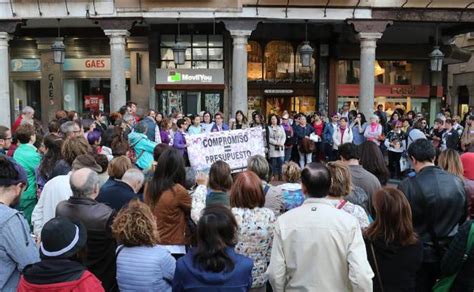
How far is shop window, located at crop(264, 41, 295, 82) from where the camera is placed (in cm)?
2258

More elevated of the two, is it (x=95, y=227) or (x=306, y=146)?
(x=95, y=227)

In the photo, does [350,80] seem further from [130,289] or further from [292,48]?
[130,289]

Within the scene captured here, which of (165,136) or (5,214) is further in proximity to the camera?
(165,136)

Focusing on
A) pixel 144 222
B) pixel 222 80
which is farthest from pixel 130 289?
pixel 222 80

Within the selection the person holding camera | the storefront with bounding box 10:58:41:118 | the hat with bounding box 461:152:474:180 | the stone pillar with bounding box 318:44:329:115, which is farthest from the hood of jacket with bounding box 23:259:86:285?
the storefront with bounding box 10:58:41:118

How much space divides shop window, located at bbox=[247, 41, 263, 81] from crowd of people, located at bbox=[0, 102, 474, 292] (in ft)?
53.4

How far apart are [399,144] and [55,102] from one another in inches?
562

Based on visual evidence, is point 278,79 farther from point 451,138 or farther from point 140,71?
point 451,138

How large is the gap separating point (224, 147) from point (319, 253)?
245 inches

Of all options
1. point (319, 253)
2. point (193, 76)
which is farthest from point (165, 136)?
point (319, 253)

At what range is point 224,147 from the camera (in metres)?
9.74

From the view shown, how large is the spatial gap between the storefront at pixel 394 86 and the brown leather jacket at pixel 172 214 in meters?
18.5

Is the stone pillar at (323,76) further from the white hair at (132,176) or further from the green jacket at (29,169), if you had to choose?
the white hair at (132,176)

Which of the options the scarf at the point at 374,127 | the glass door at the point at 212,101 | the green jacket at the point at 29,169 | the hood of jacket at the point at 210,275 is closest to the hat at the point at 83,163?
the green jacket at the point at 29,169
